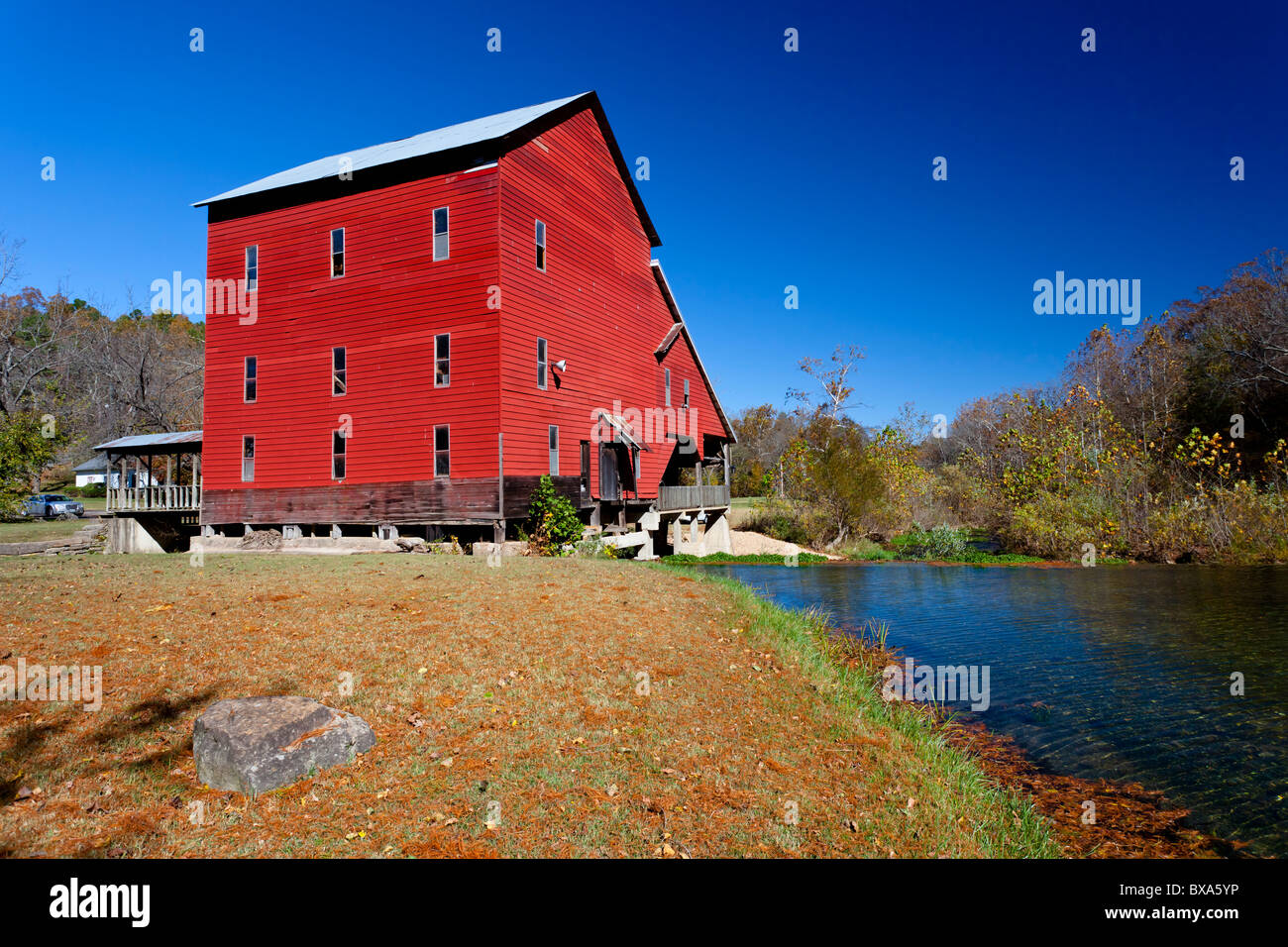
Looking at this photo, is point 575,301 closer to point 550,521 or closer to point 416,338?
point 416,338

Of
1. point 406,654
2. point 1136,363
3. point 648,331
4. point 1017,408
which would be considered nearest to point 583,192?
point 648,331

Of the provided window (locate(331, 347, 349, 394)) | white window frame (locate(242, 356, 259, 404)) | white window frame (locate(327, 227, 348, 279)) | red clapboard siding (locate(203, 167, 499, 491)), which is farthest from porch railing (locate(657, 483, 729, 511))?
white window frame (locate(242, 356, 259, 404))

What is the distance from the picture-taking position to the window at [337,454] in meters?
21.6

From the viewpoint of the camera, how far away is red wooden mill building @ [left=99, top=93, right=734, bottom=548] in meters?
19.8

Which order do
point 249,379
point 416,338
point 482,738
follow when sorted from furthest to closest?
point 249,379 → point 416,338 → point 482,738

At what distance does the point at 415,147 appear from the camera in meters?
22.0

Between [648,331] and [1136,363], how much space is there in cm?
3698

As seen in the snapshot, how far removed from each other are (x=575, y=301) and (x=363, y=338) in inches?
274

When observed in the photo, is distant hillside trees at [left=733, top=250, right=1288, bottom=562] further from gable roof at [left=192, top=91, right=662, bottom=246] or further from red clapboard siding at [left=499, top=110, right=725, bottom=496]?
gable roof at [left=192, top=91, right=662, bottom=246]

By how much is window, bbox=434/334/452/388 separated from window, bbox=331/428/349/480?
408 centimetres

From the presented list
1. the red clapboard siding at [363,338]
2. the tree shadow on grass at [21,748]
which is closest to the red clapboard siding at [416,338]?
the red clapboard siding at [363,338]

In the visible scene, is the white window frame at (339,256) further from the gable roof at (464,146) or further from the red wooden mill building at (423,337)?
the gable roof at (464,146)

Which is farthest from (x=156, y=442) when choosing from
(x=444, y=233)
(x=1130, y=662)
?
(x=1130, y=662)

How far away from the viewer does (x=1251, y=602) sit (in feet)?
54.9
